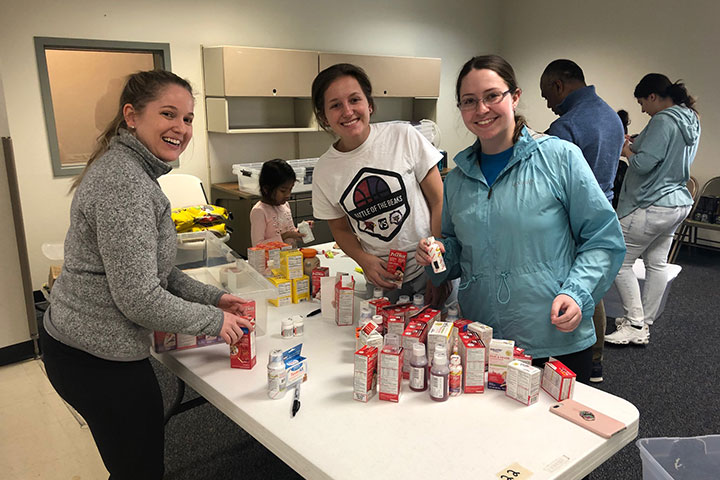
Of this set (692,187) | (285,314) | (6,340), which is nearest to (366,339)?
(285,314)

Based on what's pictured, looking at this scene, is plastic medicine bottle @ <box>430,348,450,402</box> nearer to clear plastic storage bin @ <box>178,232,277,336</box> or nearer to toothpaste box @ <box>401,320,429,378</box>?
toothpaste box @ <box>401,320,429,378</box>

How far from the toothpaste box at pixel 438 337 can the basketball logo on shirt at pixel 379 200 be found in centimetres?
56

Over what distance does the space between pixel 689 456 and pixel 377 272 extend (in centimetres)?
109

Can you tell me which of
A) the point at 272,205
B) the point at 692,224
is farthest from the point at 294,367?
the point at 692,224

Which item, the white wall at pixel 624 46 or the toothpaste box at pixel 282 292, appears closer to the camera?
the toothpaste box at pixel 282 292

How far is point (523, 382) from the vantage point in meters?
1.33

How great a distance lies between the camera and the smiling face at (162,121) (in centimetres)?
133

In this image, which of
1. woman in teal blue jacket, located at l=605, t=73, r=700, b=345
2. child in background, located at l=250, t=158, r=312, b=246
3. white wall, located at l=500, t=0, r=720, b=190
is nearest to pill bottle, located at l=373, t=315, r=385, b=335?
child in background, located at l=250, t=158, r=312, b=246

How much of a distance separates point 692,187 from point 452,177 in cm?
513

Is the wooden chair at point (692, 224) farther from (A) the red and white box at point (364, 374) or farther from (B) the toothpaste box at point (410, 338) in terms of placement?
(A) the red and white box at point (364, 374)

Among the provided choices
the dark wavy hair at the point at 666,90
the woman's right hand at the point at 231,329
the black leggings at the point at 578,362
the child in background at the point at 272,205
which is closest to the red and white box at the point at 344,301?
the woman's right hand at the point at 231,329

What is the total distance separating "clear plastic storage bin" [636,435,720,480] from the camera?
1.46 m

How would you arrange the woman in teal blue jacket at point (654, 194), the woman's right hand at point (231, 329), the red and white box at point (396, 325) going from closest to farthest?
1. the woman's right hand at point (231, 329)
2. the red and white box at point (396, 325)
3. the woman in teal blue jacket at point (654, 194)

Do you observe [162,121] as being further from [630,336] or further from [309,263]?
[630,336]
